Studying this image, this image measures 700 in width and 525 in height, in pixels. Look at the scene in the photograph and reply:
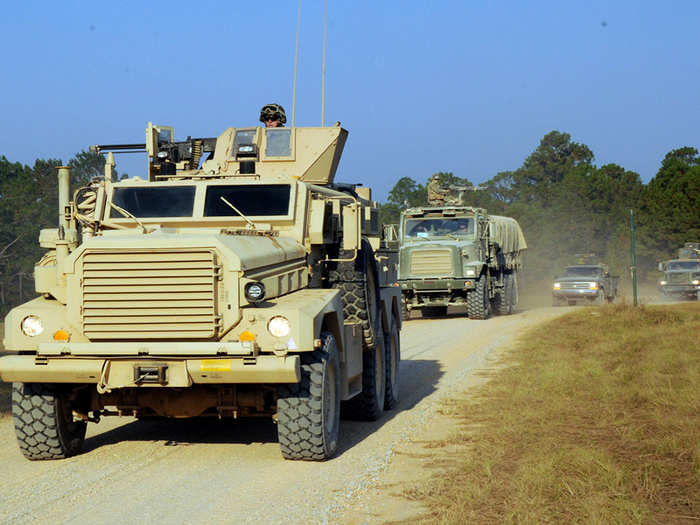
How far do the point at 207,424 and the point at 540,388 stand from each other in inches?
162

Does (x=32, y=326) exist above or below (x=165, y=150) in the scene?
below

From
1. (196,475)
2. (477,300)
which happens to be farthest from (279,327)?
(477,300)

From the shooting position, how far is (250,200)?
9.16 m

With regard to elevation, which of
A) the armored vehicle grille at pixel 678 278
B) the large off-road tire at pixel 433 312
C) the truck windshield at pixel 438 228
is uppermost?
the truck windshield at pixel 438 228

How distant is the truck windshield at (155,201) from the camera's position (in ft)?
29.9

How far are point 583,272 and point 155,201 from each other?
26958 millimetres

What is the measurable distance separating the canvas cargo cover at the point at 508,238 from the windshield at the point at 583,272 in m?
1.81

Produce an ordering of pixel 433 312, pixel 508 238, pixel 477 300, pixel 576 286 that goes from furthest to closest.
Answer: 1. pixel 576 286
2. pixel 508 238
3. pixel 433 312
4. pixel 477 300

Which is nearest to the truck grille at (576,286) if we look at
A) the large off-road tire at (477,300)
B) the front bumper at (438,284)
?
the large off-road tire at (477,300)

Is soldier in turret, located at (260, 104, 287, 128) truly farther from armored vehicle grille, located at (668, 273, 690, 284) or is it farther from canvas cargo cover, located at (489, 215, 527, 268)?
armored vehicle grille, located at (668, 273, 690, 284)

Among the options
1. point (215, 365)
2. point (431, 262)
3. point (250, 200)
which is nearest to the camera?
point (215, 365)

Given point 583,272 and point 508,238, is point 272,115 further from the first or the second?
point 583,272

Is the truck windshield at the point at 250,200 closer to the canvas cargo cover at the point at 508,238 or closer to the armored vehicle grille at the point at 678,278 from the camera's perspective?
the canvas cargo cover at the point at 508,238

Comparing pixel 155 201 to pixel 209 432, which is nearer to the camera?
pixel 155 201
